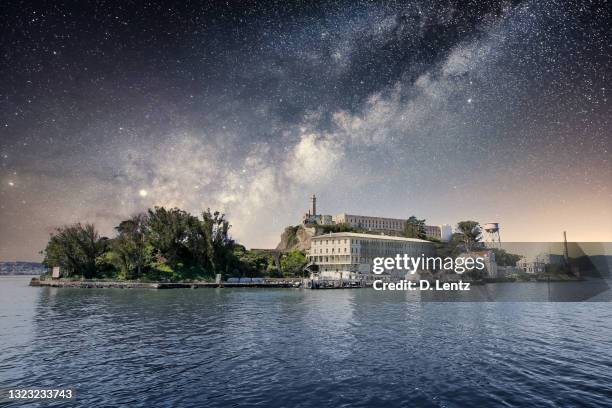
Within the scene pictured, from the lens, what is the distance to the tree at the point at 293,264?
152 m

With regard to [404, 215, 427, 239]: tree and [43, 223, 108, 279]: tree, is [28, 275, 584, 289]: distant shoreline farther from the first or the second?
[404, 215, 427, 239]: tree

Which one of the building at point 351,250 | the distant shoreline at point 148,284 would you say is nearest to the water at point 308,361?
the distant shoreline at point 148,284

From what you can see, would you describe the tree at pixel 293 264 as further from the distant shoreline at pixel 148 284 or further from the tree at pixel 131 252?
the tree at pixel 131 252

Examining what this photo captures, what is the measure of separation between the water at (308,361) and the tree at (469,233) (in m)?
140

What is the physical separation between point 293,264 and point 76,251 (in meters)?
76.7

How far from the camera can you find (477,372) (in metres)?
23.5

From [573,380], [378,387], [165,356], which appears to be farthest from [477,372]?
[165,356]

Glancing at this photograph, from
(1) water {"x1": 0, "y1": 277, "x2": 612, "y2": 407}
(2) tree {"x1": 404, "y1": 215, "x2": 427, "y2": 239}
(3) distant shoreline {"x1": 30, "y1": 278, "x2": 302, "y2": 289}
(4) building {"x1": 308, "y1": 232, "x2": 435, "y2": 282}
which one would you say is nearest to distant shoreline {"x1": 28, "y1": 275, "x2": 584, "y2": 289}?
(3) distant shoreline {"x1": 30, "y1": 278, "x2": 302, "y2": 289}

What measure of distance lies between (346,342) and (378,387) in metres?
12.1

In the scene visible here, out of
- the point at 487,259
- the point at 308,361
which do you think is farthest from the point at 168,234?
the point at 487,259

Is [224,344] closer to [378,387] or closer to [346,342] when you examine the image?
[346,342]

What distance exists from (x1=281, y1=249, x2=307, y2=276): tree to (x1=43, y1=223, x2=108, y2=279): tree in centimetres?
6675

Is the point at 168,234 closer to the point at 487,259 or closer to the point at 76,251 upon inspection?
the point at 76,251

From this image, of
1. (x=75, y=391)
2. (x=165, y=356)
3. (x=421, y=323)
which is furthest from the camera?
(x=421, y=323)
